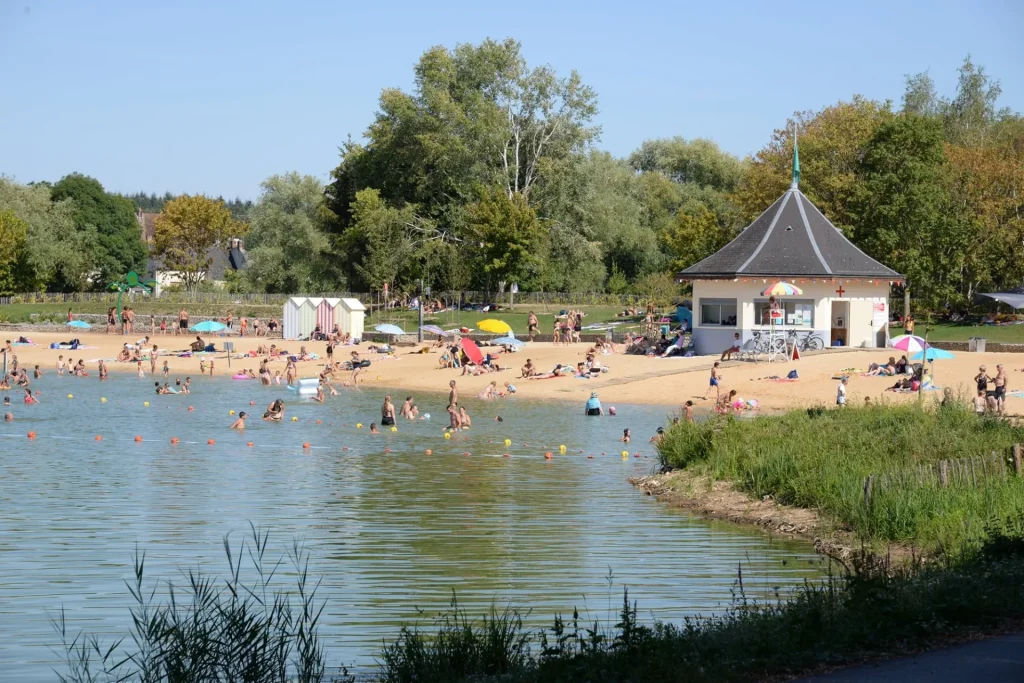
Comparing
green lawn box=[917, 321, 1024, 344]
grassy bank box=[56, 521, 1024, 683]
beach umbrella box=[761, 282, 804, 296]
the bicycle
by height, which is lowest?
grassy bank box=[56, 521, 1024, 683]

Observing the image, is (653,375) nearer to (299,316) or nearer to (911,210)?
(911,210)

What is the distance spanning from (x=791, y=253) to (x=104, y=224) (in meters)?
63.3

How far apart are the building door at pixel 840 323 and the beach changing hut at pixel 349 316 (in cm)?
2407

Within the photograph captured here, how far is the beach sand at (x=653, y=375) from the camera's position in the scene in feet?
119

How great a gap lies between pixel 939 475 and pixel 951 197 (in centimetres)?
4238

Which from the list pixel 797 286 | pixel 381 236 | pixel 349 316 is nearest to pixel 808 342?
pixel 797 286

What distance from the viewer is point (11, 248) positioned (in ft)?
255

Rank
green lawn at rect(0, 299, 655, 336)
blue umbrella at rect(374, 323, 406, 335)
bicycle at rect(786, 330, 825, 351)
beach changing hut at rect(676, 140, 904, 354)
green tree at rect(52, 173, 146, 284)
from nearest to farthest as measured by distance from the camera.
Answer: bicycle at rect(786, 330, 825, 351)
beach changing hut at rect(676, 140, 904, 354)
blue umbrella at rect(374, 323, 406, 335)
green lawn at rect(0, 299, 655, 336)
green tree at rect(52, 173, 146, 284)

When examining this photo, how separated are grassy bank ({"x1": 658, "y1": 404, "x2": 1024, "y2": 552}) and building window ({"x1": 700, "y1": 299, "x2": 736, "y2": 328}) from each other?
898 inches

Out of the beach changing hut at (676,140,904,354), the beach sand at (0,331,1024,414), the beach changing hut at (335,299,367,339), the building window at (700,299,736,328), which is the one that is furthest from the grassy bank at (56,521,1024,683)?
the beach changing hut at (335,299,367,339)

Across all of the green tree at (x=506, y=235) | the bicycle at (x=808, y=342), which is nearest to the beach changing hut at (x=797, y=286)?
the bicycle at (x=808, y=342)

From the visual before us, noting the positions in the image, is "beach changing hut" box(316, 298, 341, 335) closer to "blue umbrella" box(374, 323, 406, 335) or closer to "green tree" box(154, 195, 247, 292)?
"blue umbrella" box(374, 323, 406, 335)

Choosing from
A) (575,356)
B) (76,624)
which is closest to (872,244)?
(575,356)

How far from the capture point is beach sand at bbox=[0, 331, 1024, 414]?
36238 millimetres
